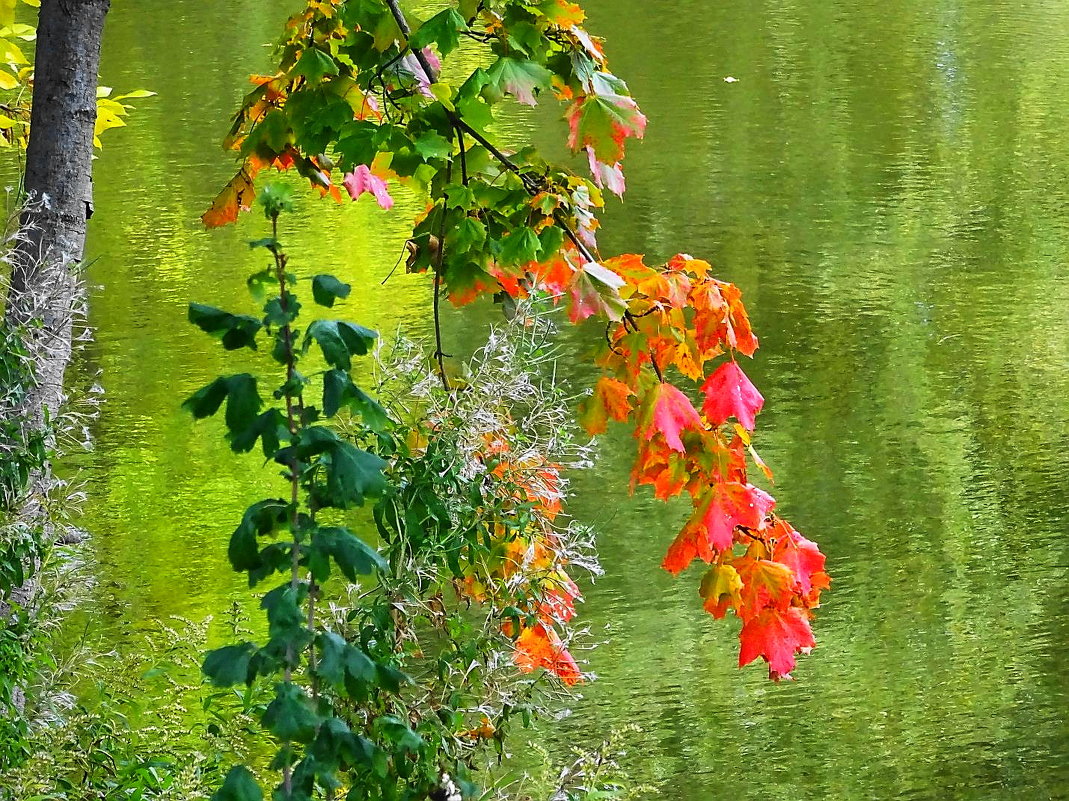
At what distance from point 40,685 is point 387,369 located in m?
0.42

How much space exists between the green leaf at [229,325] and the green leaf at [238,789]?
22 cm

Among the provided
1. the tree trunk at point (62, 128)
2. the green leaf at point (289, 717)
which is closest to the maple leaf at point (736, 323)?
the green leaf at point (289, 717)

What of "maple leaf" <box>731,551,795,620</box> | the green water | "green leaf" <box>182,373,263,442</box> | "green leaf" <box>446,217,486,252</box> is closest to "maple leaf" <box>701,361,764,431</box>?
"maple leaf" <box>731,551,795,620</box>

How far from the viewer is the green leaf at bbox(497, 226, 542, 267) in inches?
36.3

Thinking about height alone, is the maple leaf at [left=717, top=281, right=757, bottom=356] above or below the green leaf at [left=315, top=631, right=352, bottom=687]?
above

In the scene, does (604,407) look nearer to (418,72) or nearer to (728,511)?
(728,511)

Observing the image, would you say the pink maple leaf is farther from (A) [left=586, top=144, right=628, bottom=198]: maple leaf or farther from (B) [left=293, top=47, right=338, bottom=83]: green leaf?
(B) [left=293, top=47, right=338, bottom=83]: green leaf

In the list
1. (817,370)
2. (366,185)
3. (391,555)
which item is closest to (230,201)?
(366,185)

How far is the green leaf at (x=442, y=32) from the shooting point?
919mm

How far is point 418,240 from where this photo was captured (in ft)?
3.41

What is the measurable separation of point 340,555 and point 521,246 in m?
0.32

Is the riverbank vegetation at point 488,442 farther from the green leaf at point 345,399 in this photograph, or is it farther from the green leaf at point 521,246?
the green leaf at point 345,399

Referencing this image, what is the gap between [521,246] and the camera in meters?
0.92

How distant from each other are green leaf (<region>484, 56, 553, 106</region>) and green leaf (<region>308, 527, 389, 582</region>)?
14.3 inches
